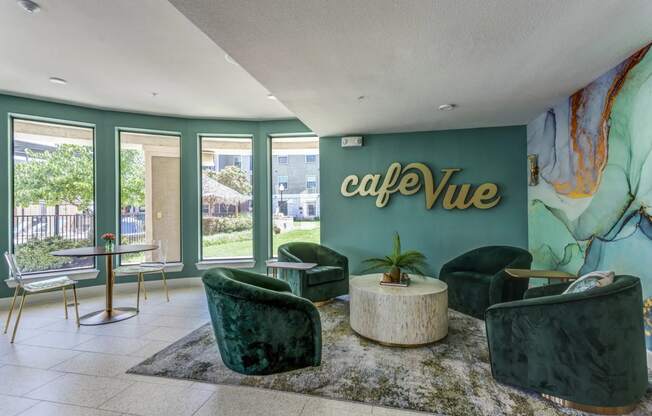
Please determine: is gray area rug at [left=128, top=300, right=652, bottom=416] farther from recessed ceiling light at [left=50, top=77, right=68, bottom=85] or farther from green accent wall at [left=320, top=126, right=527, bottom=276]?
recessed ceiling light at [left=50, top=77, right=68, bottom=85]

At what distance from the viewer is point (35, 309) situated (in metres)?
4.43

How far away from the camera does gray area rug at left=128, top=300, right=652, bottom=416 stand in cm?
222

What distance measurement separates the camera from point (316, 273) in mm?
4305

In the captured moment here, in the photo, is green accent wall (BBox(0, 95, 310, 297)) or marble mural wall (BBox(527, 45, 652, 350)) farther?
green accent wall (BBox(0, 95, 310, 297))

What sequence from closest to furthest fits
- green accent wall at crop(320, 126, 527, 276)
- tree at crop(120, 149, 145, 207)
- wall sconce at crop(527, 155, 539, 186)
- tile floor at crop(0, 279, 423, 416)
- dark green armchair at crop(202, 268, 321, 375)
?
tile floor at crop(0, 279, 423, 416) < dark green armchair at crop(202, 268, 321, 375) < wall sconce at crop(527, 155, 539, 186) < green accent wall at crop(320, 126, 527, 276) < tree at crop(120, 149, 145, 207)

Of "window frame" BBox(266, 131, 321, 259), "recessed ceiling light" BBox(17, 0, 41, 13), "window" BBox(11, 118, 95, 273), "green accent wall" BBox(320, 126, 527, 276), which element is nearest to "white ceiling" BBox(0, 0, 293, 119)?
"recessed ceiling light" BBox(17, 0, 41, 13)

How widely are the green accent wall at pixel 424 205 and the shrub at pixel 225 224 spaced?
150cm

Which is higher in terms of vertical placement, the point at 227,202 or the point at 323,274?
the point at 227,202

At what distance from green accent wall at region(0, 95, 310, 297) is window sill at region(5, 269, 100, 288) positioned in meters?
0.11

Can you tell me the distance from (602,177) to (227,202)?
17.5 feet

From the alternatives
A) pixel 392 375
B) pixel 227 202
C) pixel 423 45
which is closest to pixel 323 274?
pixel 392 375

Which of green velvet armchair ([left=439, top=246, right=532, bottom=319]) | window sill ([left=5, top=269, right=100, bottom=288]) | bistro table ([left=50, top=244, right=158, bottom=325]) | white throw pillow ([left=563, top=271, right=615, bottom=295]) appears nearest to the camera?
white throw pillow ([left=563, top=271, right=615, bottom=295])

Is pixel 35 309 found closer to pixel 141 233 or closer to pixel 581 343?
pixel 141 233

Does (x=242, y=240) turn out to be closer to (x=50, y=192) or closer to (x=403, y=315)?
(x=50, y=192)
